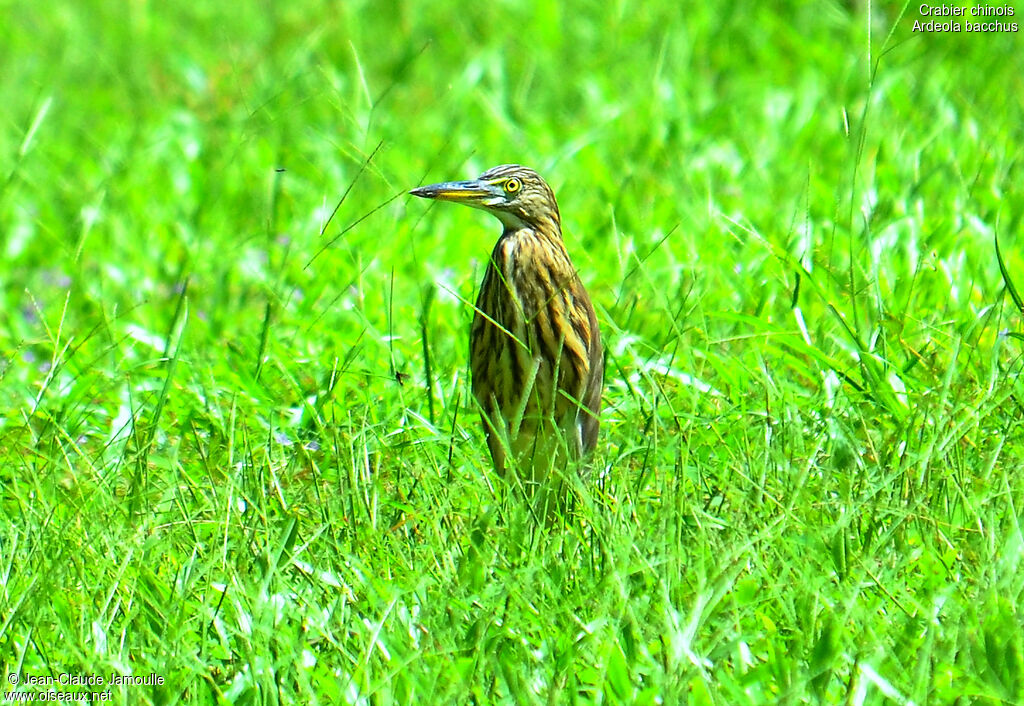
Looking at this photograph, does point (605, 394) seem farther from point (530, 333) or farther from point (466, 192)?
point (466, 192)

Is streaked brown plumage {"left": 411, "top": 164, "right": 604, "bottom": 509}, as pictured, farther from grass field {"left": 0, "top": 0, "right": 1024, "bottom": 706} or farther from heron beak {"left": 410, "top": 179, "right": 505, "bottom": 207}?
grass field {"left": 0, "top": 0, "right": 1024, "bottom": 706}

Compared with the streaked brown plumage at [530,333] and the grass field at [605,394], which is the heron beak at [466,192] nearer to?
the streaked brown plumage at [530,333]

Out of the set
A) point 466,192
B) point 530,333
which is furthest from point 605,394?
point 466,192

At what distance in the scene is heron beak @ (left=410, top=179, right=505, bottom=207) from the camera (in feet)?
13.1

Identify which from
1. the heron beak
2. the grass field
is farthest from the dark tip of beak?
the grass field

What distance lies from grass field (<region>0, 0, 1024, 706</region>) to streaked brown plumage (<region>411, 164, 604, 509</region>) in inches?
5.3

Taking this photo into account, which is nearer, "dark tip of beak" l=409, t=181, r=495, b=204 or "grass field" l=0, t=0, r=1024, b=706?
"grass field" l=0, t=0, r=1024, b=706

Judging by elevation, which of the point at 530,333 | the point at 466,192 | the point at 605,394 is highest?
the point at 466,192

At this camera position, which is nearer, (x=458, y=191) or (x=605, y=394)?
(x=458, y=191)

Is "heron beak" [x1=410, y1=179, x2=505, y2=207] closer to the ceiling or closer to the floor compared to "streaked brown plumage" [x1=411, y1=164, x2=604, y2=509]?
closer to the ceiling

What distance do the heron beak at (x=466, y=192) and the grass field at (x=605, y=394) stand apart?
0.68 feet

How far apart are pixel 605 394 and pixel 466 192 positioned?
2.59ft

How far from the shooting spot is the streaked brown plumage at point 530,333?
404 centimetres

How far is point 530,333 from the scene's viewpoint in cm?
409
